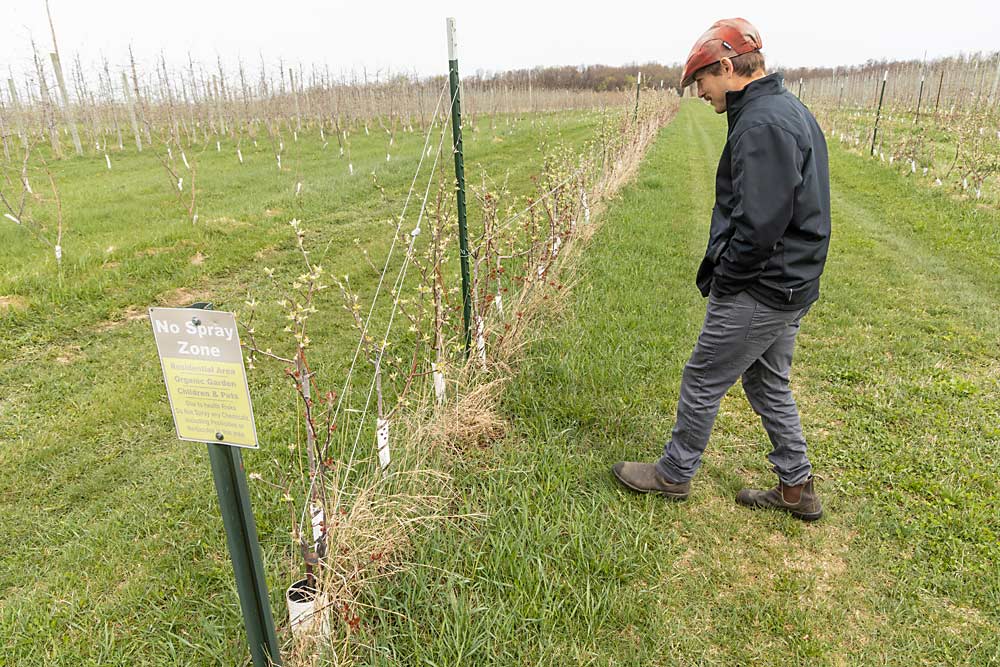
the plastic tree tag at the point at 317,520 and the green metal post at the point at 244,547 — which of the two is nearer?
the green metal post at the point at 244,547

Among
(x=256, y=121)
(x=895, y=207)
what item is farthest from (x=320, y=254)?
(x=256, y=121)

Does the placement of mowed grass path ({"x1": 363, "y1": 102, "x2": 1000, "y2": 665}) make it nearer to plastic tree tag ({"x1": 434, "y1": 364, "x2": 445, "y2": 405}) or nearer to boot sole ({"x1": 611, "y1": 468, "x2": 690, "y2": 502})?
boot sole ({"x1": 611, "y1": 468, "x2": 690, "y2": 502})

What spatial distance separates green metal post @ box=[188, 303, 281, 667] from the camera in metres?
1.52

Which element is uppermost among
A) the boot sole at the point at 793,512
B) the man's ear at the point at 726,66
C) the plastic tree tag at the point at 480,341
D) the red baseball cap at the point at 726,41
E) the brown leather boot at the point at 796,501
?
the red baseball cap at the point at 726,41

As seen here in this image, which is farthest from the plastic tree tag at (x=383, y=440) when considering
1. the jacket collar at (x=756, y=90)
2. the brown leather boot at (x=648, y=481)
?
the jacket collar at (x=756, y=90)

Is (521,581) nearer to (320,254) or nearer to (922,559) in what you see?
(922,559)

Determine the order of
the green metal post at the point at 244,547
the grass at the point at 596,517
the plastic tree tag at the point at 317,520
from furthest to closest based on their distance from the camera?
the grass at the point at 596,517
the plastic tree tag at the point at 317,520
the green metal post at the point at 244,547

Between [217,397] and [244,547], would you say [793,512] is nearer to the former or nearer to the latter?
[244,547]

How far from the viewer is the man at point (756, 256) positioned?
2207 millimetres

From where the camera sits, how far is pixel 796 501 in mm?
2799

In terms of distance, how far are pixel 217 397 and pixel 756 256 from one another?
6.38 ft

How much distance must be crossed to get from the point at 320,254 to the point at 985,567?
706 centimetres

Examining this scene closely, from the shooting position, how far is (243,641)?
2.04 meters

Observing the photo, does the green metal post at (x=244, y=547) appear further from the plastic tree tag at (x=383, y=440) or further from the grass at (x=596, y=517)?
the plastic tree tag at (x=383, y=440)
